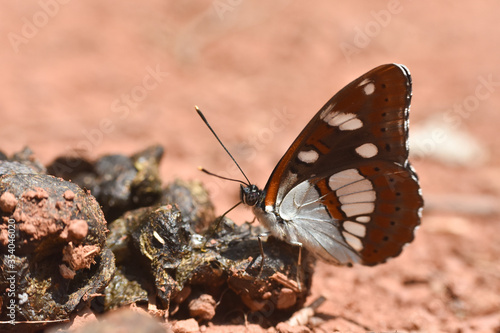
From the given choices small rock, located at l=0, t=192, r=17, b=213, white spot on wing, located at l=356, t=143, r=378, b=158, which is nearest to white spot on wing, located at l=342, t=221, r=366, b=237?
white spot on wing, located at l=356, t=143, r=378, b=158

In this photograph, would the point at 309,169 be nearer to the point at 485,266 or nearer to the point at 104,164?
the point at 104,164

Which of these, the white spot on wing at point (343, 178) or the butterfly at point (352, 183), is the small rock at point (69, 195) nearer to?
the butterfly at point (352, 183)

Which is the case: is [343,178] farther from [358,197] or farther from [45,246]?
[45,246]

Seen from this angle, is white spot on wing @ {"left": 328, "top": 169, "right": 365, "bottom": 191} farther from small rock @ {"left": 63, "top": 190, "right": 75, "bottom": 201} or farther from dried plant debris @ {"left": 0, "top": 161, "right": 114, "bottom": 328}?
small rock @ {"left": 63, "top": 190, "right": 75, "bottom": 201}

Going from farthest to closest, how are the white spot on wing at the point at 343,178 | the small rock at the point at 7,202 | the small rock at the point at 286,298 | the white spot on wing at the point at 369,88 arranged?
the white spot on wing at the point at 343,178 → the white spot on wing at the point at 369,88 → the small rock at the point at 286,298 → the small rock at the point at 7,202

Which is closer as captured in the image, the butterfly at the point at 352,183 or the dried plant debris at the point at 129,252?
the dried plant debris at the point at 129,252

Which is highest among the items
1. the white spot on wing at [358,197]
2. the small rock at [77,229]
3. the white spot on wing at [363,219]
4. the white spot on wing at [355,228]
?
the white spot on wing at [358,197]

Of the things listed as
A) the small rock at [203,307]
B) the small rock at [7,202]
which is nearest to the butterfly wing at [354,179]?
the small rock at [203,307]
